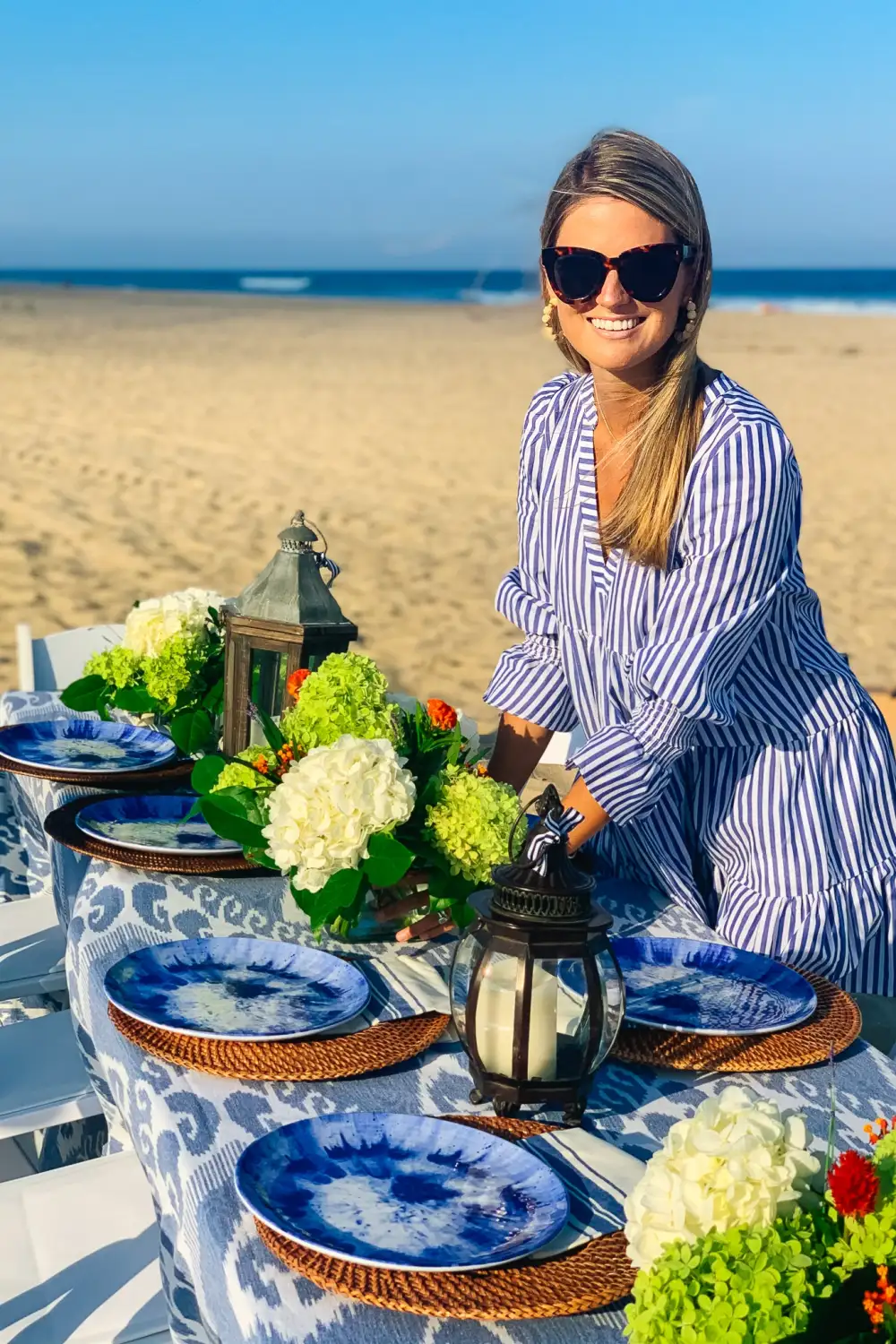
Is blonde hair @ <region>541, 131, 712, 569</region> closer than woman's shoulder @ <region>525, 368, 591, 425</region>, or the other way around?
blonde hair @ <region>541, 131, 712, 569</region>

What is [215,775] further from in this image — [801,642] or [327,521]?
[327,521]

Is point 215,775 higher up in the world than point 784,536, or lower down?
lower down

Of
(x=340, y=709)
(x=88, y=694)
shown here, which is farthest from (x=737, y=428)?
(x=88, y=694)

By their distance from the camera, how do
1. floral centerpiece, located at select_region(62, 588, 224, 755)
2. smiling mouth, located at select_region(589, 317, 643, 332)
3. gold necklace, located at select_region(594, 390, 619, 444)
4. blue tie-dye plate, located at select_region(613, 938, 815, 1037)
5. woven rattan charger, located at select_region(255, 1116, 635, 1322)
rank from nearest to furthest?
woven rattan charger, located at select_region(255, 1116, 635, 1322), blue tie-dye plate, located at select_region(613, 938, 815, 1037), smiling mouth, located at select_region(589, 317, 643, 332), gold necklace, located at select_region(594, 390, 619, 444), floral centerpiece, located at select_region(62, 588, 224, 755)

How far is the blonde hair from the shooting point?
6.72 ft

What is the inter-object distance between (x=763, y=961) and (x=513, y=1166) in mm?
652

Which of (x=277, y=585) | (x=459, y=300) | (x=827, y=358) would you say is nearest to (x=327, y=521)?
(x=277, y=585)

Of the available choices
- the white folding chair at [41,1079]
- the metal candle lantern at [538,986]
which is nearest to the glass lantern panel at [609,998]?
the metal candle lantern at [538,986]

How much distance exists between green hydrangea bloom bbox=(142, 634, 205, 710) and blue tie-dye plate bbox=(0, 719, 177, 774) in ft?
0.28

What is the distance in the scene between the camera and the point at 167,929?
195 cm

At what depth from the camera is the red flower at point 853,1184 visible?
91 cm

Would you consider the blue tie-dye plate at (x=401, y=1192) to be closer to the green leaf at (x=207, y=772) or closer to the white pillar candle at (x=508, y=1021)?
the white pillar candle at (x=508, y=1021)

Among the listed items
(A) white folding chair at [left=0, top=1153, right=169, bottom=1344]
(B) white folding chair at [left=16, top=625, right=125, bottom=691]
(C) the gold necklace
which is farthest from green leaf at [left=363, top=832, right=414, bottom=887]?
(B) white folding chair at [left=16, top=625, right=125, bottom=691]

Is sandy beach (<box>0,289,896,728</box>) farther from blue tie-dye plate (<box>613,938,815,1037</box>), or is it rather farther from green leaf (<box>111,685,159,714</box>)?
blue tie-dye plate (<box>613,938,815,1037</box>)
